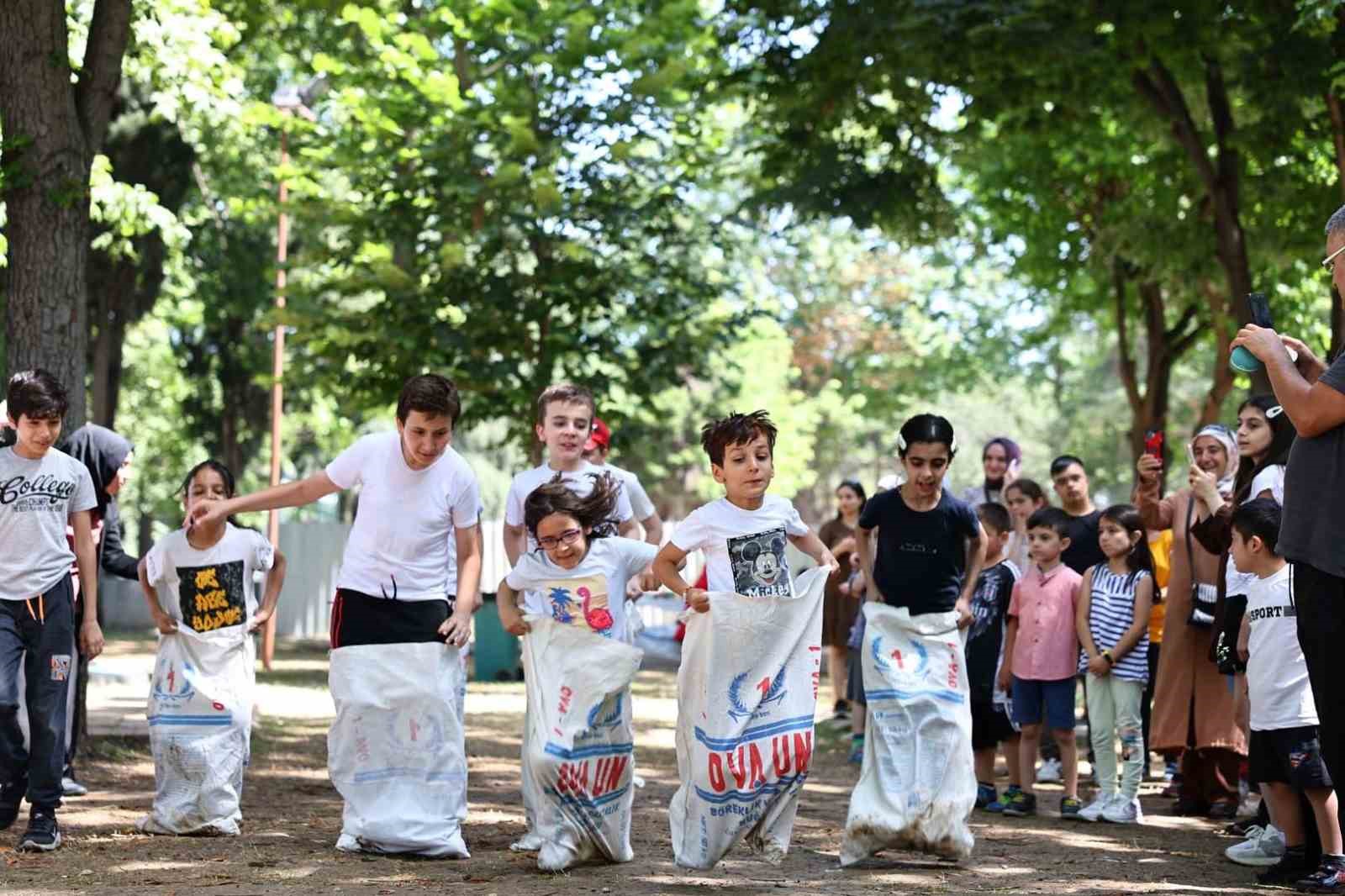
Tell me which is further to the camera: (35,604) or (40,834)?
(35,604)

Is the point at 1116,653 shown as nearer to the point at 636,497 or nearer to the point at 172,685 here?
the point at 636,497

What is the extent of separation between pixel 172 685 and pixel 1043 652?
4.50m

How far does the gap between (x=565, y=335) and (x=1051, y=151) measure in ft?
26.4

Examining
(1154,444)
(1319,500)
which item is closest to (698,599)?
(1319,500)

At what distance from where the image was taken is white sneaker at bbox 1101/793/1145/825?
8984mm

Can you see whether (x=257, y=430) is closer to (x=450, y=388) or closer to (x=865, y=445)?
(x=450, y=388)

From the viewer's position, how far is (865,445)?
57281 mm

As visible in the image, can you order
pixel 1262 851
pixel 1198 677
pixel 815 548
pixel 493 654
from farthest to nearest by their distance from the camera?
pixel 493 654, pixel 1198 677, pixel 1262 851, pixel 815 548

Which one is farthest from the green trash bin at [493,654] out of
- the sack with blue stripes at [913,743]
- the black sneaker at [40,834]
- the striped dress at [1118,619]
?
the sack with blue stripes at [913,743]

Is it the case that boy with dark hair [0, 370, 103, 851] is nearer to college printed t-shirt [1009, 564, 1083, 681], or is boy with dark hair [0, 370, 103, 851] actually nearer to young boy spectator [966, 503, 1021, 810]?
young boy spectator [966, 503, 1021, 810]

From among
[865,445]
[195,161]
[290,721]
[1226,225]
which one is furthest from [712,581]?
[865,445]

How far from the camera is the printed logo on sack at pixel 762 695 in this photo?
6.62 metres

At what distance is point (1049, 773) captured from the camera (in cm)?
1115

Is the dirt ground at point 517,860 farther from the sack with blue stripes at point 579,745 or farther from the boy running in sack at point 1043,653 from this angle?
the boy running in sack at point 1043,653
